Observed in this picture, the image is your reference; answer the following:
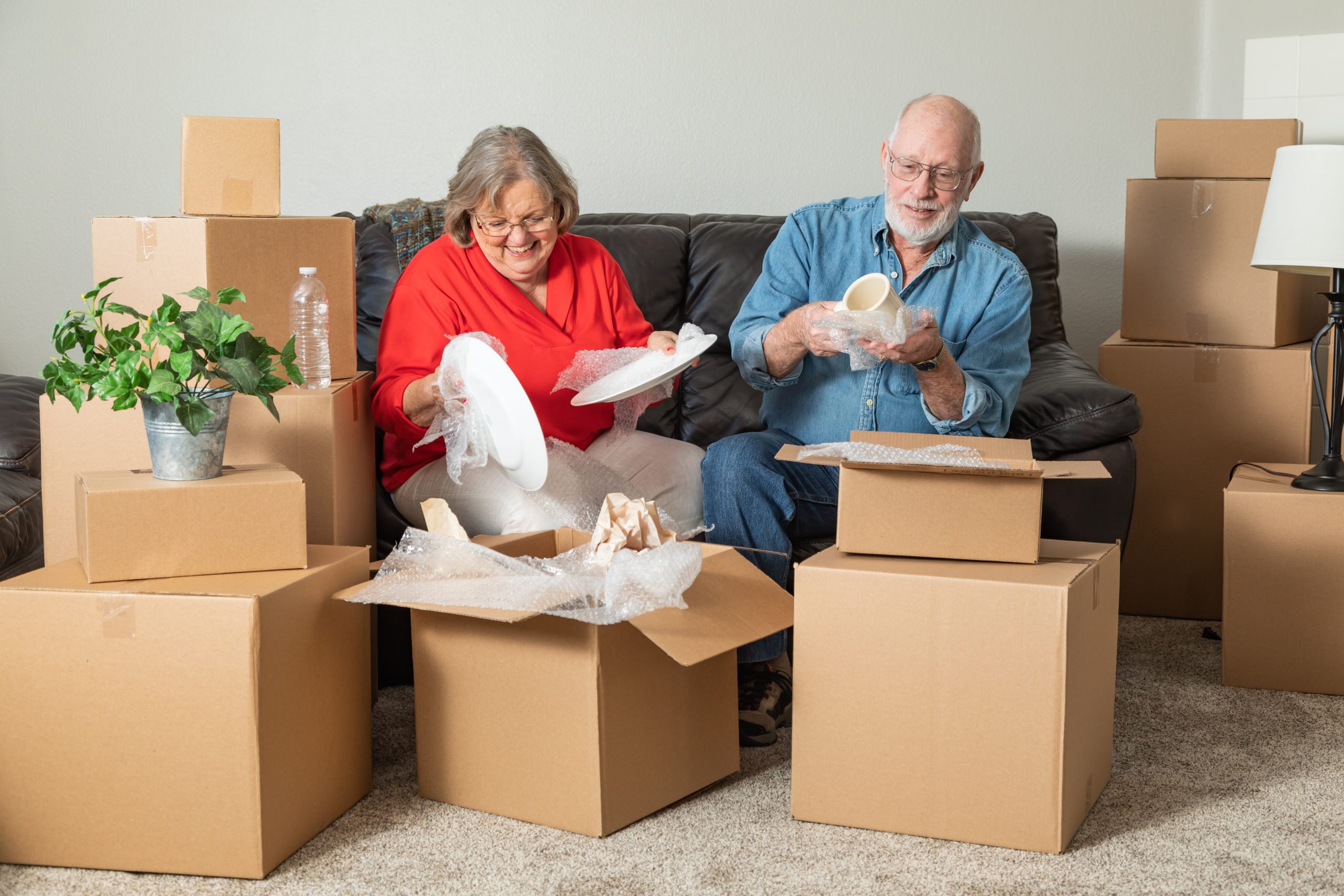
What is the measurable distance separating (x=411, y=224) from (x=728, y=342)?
788 mm

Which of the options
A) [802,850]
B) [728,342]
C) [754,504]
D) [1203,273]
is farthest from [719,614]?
[1203,273]

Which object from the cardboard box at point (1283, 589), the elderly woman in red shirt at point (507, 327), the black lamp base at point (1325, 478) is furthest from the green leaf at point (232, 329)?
the black lamp base at point (1325, 478)

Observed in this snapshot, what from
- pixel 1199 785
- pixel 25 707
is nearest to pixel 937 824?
pixel 1199 785

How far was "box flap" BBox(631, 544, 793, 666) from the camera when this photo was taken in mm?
1407

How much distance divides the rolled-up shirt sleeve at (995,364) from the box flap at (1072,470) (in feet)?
1.35

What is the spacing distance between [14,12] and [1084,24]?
118 inches

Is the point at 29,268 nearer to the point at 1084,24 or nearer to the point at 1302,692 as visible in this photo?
the point at 1084,24

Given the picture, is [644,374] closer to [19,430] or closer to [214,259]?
[214,259]

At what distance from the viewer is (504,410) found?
5.55 ft

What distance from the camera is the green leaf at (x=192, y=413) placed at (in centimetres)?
143

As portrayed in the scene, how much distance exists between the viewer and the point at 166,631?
1.38 meters

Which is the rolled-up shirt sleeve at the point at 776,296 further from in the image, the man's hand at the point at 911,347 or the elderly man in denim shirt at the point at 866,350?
the man's hand at the point at 911,347

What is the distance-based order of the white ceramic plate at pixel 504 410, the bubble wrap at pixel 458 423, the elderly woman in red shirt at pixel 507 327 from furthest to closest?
1. the elderly woman in red shirt at pixel 507 327
2. the bubble wrap at pixel 458 423
3. the white ceramic plate at pixel 504 410

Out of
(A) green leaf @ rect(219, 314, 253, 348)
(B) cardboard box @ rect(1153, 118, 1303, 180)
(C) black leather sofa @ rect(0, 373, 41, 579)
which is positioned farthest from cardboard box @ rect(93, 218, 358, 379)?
(B) cardboard box @ rect(1153, 118, 1303, 180)
